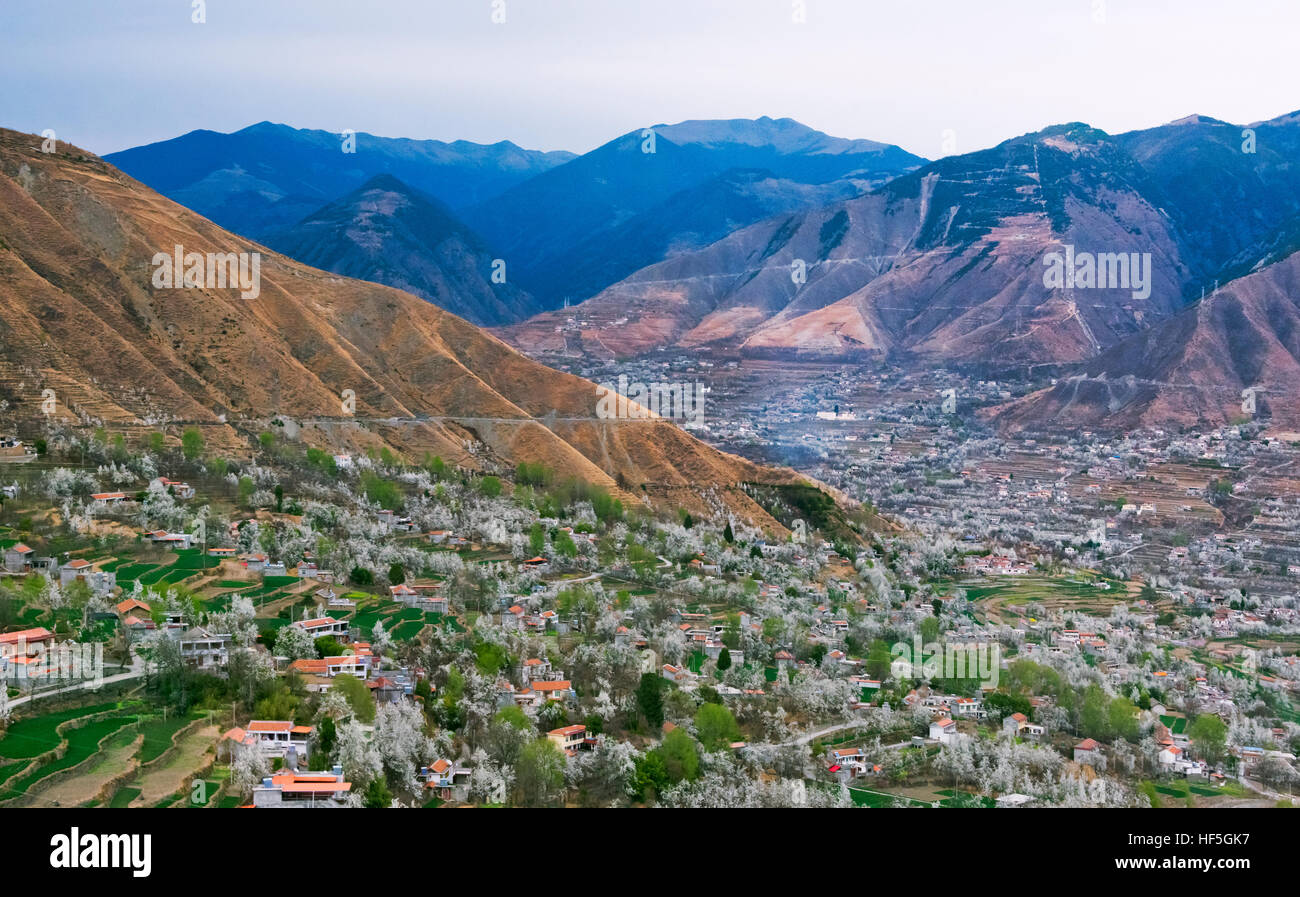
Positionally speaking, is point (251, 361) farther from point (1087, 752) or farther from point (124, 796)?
point (1087, 752)

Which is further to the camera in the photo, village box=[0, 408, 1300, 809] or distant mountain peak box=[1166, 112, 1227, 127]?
distant mountain peak box=[1166, 112, 1227, 127]

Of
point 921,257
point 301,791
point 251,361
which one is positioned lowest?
point 301,791

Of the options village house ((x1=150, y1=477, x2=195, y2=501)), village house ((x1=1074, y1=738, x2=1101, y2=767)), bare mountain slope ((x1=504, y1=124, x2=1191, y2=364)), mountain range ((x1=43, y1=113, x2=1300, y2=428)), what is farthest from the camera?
bare mountain slope ((x1=504, y1=124, x2=1191, y2=364))

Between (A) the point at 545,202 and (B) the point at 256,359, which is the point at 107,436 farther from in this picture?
(A) the point at 545,202

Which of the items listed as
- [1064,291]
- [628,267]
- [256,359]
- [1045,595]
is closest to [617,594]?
[1045,595]

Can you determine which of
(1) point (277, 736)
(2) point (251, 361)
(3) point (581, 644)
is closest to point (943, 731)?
(3) point (581, 644)

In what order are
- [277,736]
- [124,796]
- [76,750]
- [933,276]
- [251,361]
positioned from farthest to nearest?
1. [933,276]
2. [251,361]
3. [277,736]
4. [76,750]
5. [124,796]

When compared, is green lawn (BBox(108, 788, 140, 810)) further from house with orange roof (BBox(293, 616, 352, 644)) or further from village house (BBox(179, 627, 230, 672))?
house with orange roof (BBox(293, 616, 352, 644))

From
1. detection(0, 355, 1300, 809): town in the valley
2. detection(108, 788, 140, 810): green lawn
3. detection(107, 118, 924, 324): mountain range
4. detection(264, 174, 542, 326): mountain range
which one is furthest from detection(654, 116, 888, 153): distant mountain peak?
detection(108, 788, 140, 810): green lawn

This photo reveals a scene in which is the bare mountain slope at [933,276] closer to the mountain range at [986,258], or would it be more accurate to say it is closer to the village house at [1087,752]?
the mountain range at [986,258]

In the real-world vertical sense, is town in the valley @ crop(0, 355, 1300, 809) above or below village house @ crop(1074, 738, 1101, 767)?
above
